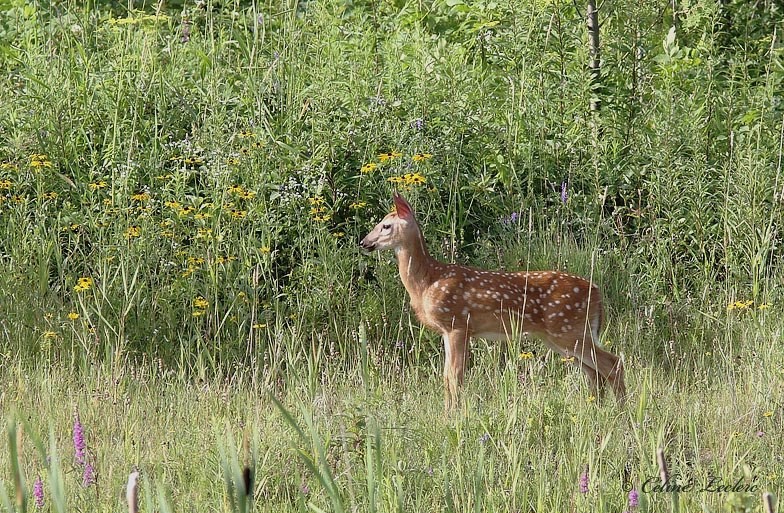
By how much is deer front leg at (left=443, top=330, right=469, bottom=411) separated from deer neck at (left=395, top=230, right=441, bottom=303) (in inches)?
10.7

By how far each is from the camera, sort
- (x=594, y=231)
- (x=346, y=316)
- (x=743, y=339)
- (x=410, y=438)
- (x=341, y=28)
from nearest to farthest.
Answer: (x=410, y=438) < (x=743, y=339) < (x=346, y=316) < (x=594, y=231) < (x=341, y=28)

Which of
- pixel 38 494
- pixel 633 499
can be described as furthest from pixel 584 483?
pixel 38 494

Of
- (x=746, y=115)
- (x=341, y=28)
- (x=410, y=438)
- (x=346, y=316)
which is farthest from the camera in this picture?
(x=341, y=28)

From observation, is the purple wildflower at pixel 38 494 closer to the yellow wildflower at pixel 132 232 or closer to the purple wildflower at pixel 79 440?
the purple wildflower at pixel 79 440

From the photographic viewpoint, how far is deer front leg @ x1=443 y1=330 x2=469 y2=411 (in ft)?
17.8

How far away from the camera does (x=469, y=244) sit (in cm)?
680

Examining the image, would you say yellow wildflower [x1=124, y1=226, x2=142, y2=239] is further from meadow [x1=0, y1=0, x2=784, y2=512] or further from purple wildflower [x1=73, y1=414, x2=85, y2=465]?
purple wildflower [x1=73, y1=414, x2=85, y2=465]

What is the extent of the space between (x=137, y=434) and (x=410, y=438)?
98 cm

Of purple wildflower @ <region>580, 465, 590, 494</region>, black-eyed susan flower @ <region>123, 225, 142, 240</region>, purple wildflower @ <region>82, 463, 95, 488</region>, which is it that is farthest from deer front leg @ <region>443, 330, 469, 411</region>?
purple wildflower @ <region>82, 463, 95, 488</region>

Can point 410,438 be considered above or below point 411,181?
below

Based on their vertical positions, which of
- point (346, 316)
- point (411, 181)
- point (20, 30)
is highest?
point (20, 30)

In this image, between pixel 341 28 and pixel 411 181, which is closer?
pixel 411 181

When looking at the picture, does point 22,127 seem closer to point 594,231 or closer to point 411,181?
point 411,181

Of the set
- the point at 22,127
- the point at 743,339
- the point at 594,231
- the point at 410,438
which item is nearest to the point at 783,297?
the point at 743,339
